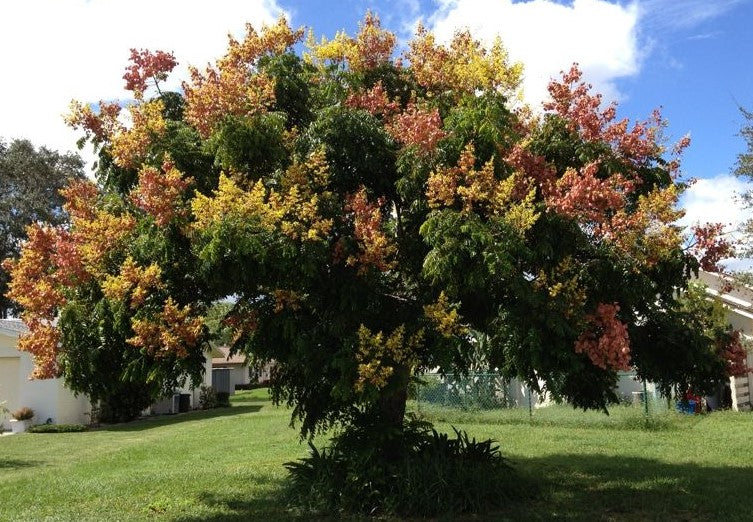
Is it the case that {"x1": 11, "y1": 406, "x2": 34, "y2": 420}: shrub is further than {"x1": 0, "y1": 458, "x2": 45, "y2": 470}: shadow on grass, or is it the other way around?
{"x1": 11, "y1": 406, "x2": 34, "y2": 420}: shrub

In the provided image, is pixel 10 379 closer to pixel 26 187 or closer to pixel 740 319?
pixel 26 187

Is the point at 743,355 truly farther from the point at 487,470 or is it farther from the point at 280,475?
the point at 280,475

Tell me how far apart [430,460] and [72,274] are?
4.40m

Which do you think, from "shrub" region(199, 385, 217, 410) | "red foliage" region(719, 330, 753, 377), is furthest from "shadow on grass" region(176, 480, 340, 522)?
"shrub" region(199, 385, 217, 410)

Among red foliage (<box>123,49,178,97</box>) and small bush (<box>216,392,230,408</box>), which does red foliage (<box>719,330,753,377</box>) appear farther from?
small bush (<box>216,392,230,408</box>)

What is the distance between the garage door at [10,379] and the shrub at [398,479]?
55.0 ft

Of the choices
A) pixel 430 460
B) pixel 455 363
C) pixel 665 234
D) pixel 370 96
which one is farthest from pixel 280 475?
pixel 665 234

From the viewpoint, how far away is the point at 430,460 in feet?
26.6

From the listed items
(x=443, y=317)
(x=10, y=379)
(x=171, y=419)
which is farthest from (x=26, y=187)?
(x=443, y=317)

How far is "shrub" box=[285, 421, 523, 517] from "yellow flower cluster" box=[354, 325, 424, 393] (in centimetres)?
204

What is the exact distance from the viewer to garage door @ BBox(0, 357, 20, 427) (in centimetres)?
2180

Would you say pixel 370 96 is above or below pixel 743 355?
above

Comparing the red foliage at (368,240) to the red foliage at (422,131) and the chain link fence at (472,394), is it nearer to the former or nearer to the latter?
the red foliage at (422,131)

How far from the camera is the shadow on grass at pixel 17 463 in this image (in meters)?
13.4
